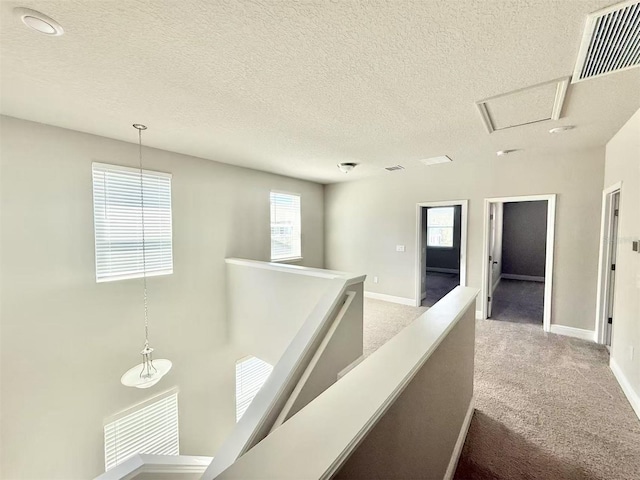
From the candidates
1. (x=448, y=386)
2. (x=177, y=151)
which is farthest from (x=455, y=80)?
(x=177, y=151)

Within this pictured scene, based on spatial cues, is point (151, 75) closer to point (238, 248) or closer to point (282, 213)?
point (238, 248)

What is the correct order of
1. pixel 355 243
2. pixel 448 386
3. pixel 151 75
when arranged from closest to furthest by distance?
pixel 448 386 < pixel 151 75 < pixel 355 243

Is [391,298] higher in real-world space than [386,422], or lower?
lower

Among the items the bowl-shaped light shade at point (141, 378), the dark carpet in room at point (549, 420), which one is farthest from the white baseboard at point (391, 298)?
the bowl-shaped light shade at point (141, 378)

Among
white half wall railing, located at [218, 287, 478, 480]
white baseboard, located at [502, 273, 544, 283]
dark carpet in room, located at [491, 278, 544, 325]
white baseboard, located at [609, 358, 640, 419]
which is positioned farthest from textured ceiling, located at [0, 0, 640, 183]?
white baseboard, located at [502, 273, 544, 283]

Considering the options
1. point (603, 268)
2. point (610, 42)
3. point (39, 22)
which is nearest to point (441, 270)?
point (603, 268)

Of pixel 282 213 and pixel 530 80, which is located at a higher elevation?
pixel 530 80

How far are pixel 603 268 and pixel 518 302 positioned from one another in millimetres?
2185

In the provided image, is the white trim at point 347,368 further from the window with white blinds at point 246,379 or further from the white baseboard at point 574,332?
the white baseboard at point 574,332

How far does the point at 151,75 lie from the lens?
5.99 feet

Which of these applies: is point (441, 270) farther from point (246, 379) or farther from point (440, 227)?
point (246, 379)

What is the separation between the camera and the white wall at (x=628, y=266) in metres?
2.26

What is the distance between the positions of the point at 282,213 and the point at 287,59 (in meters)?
3.74

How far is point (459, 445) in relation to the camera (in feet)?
5.77
